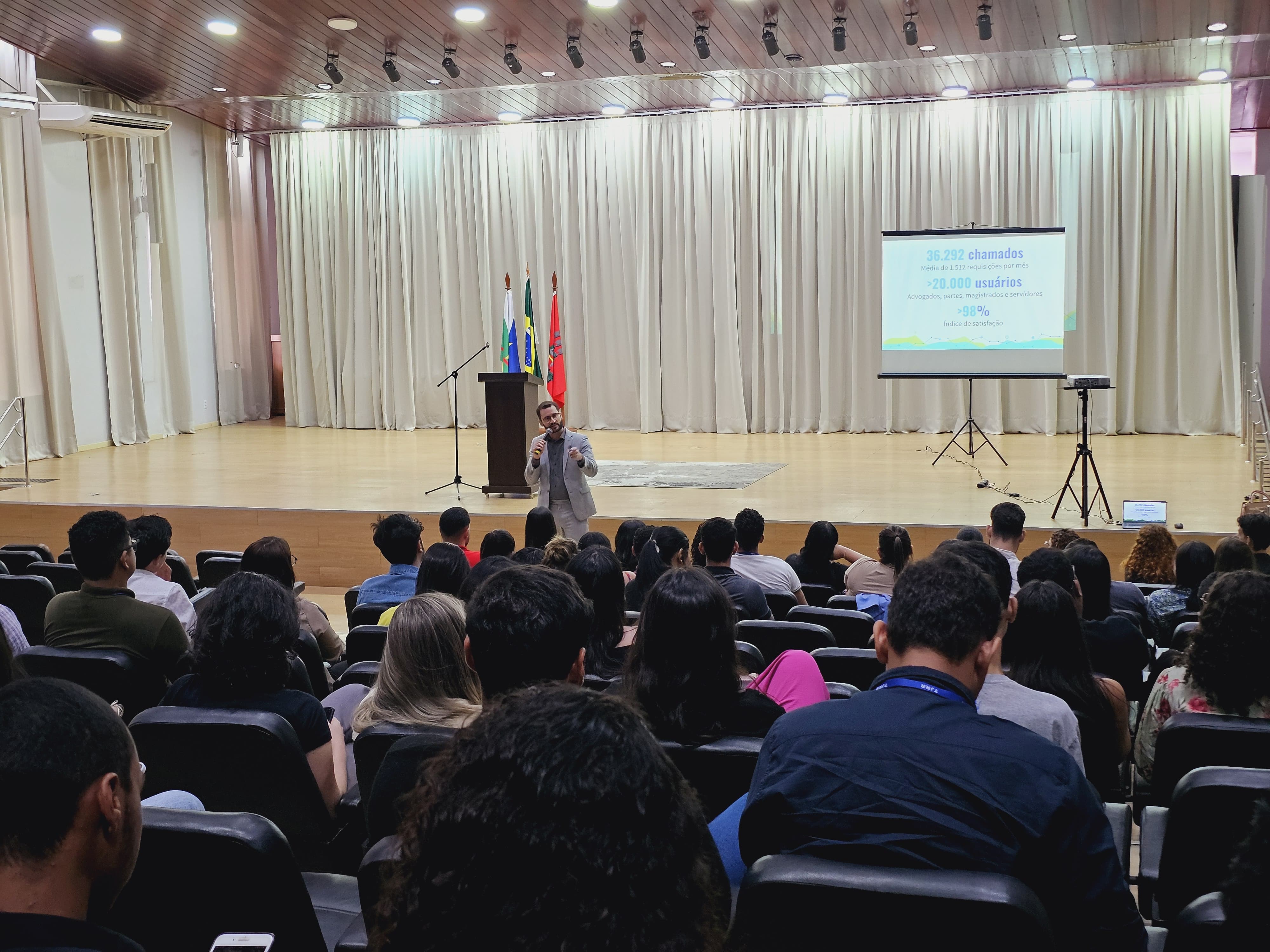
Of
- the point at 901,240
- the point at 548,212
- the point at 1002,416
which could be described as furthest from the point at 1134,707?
the point at 548,212

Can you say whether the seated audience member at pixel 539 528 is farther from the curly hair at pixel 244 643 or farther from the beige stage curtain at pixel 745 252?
the beige stage curtain at pixel 745 252

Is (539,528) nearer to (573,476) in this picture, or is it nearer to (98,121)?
(573,476)

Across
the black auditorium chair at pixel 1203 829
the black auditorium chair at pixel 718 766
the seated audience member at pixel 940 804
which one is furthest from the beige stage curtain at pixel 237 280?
the seated audience member at pixel 940 804

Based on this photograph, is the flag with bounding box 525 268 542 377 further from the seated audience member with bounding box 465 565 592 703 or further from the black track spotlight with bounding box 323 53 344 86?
the seated audience member with bounding box 465 565 592 703

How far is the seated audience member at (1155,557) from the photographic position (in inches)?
210

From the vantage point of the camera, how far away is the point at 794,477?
404 inches

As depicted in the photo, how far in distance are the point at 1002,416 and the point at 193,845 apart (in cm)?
1325

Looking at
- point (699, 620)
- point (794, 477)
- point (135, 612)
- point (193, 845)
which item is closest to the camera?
point (193, 845)

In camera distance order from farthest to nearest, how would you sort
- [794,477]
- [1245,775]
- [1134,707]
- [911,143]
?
[911,143] → [794,477] → [1134,707] → [1245,775]

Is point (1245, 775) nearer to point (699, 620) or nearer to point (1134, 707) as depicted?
point (699, 620)

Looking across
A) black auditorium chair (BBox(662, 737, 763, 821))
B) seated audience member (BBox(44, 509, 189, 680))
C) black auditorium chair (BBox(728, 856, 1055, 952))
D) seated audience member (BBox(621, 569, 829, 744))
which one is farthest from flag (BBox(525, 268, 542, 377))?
black auditorium chair (BBox(728, 856, 1055, 952))

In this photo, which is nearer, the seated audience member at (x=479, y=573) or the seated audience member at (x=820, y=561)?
the seated audience member at (x=479, y=573)

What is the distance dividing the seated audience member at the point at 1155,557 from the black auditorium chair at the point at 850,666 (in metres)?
2.50

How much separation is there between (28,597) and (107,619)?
1.61 meters
